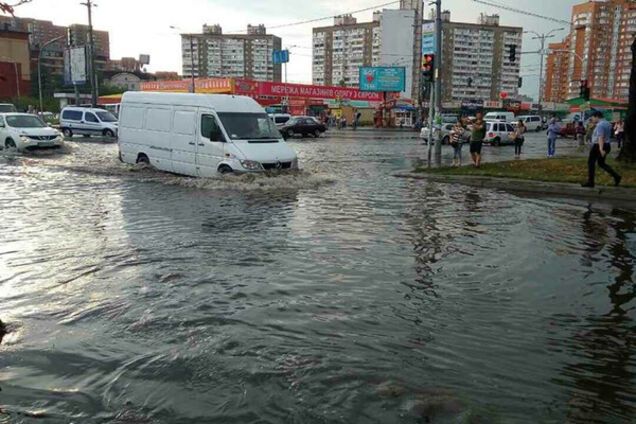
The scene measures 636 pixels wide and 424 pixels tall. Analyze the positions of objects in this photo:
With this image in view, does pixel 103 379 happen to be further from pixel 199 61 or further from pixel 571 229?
pixel 199 61

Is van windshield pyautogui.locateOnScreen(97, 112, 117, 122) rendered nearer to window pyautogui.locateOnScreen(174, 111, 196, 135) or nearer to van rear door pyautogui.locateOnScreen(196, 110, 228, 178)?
window pyautogui.locateOnScreen(174, 111, 196, 135)

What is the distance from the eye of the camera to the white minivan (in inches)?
561

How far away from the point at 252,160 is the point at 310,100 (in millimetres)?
55373

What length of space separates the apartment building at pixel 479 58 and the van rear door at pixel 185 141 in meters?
85.9

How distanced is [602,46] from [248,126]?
66.8 meters

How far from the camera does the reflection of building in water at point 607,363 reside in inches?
142

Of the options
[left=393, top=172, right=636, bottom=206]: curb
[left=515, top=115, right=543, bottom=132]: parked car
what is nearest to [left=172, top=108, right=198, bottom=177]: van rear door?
[left=393, top=172, right=636, bottom=206]: curb

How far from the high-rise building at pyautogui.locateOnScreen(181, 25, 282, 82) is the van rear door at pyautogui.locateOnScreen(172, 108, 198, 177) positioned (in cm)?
6943

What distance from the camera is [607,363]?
4.32m

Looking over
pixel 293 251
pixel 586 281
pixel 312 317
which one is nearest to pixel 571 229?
pixel 586 281

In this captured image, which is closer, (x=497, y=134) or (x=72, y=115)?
(x=72, y=115)


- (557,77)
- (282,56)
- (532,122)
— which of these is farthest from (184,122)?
(557,77)

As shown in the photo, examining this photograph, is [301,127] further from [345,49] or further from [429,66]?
[345,49]

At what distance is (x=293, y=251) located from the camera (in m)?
7.71
